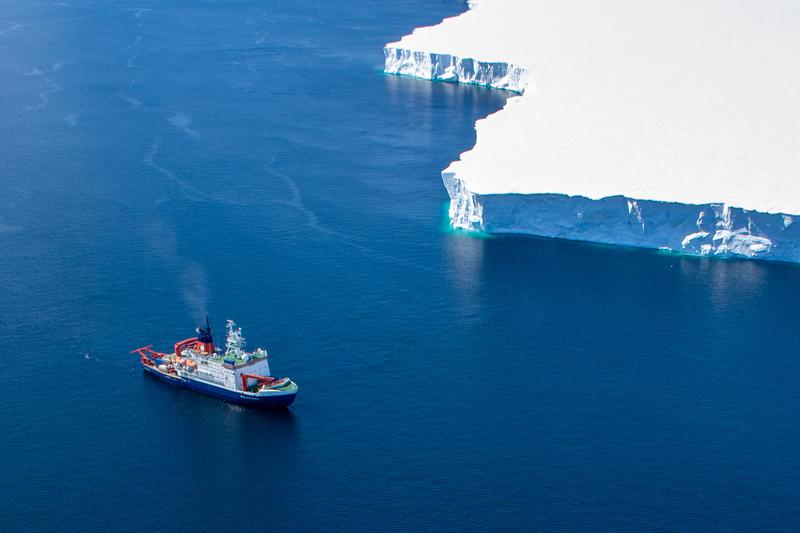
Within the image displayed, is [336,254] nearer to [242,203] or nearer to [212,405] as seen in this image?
[242,203]

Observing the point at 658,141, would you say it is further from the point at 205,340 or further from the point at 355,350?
the point at 205,340

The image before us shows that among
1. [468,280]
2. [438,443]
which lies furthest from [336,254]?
[438,443]

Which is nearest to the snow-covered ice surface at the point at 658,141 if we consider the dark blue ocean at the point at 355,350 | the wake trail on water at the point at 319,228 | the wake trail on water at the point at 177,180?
the dark blue ocean at the point at 355,350

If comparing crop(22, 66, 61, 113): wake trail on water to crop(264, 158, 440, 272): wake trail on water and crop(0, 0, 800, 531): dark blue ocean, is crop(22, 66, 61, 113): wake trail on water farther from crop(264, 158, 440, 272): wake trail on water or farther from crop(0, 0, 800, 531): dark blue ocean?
crop(264, 158, 440, 272): wake trail on water

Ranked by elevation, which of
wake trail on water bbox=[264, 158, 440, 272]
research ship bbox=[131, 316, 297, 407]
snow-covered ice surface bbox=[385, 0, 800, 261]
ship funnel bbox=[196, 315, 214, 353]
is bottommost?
research ship bbox=[131, 316, 297, 407]

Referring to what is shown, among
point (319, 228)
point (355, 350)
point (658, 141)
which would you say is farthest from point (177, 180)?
point (658, 141)

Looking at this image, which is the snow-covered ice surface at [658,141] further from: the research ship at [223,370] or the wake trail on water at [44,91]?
the wake trail on water at [44,91]

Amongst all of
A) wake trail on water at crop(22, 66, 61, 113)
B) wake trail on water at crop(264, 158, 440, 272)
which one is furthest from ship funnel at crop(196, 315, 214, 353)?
wake trail on water at crop(22, 66, 61, 113)
